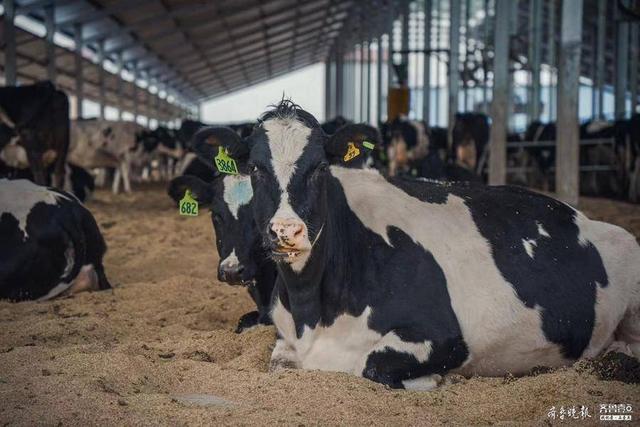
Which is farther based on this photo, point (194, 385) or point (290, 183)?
point (290, 183)

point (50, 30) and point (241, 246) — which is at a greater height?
point (50, 30)

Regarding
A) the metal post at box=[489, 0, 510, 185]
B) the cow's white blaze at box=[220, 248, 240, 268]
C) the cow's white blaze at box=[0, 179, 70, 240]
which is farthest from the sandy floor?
the metal post at box=[489, 0, 510, 185]

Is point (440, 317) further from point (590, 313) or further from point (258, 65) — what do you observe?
point (258, 65)

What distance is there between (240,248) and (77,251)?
7.51 feet

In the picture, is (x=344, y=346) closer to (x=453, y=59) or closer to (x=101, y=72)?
(x=453, y=59)

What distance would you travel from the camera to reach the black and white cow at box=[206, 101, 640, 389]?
4.34 m

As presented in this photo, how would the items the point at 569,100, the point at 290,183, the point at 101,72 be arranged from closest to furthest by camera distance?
the point at 290,183
the point at 569,100
the point at 101,72

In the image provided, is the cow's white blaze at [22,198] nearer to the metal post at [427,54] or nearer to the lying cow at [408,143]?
the lying cow at [408,143]

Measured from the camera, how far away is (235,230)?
227 inches

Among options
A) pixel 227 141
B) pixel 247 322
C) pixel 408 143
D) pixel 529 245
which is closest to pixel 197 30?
pixel 408 143

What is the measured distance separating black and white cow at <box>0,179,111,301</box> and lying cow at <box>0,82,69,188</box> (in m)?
7.48

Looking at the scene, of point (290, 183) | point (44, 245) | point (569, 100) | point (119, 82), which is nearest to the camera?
point (290, 183)

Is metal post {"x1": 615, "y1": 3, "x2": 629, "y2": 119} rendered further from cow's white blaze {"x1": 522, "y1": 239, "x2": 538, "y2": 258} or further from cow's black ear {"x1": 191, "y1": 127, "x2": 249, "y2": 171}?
cow's black ear {"x1": 191, "y1": 127, "x2": 249, "y2": 171}

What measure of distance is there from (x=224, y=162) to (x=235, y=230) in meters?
1.01
